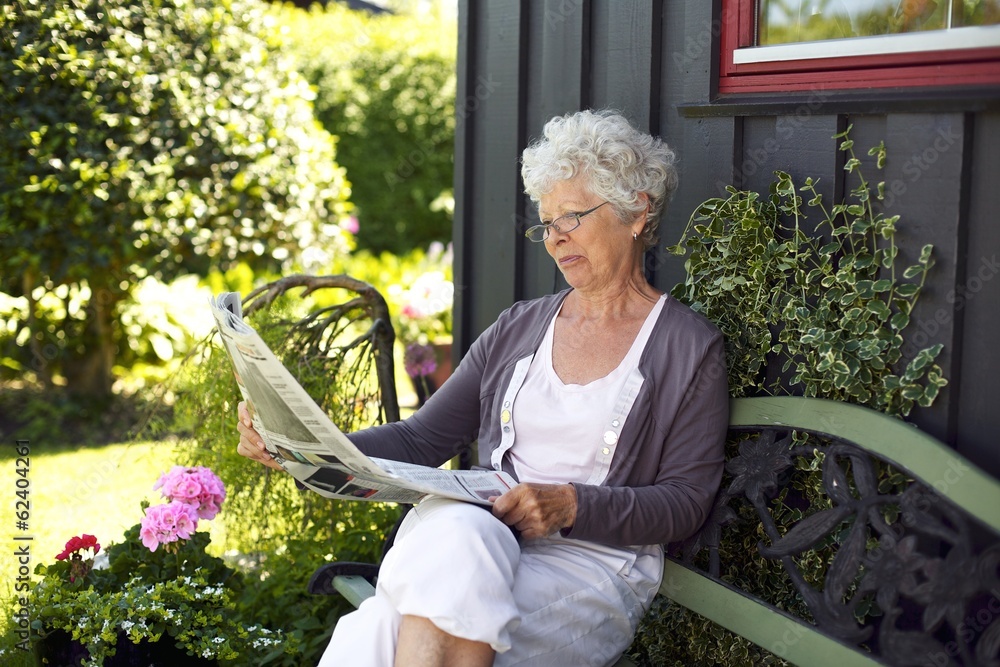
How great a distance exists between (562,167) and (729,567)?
3.35ft

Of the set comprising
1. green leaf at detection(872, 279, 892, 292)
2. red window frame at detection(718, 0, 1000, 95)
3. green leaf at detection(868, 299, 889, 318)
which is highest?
red window frame at detection(718, 0, 1000, 95)

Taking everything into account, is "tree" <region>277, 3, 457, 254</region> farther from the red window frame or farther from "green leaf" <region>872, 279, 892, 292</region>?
"green leaf" <region>872, 279, 892, 292</region>

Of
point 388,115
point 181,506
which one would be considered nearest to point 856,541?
point 181,506

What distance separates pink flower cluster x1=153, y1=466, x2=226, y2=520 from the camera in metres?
2.89

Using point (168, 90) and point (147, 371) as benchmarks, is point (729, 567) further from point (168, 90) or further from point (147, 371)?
point (147, 371)

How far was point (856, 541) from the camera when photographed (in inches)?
75.0

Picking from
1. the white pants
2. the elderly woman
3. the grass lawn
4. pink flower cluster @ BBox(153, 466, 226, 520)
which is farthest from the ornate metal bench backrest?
the grass lawn

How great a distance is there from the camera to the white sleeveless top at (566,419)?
233 centimetres

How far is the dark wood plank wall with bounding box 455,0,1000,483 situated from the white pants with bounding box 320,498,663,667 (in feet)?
2.44

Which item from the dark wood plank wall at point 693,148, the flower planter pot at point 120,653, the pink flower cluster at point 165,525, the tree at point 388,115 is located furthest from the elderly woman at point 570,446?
the tree at point 388,115

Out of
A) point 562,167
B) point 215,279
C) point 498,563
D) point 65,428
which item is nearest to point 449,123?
point 215,279

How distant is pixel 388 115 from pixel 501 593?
342 inches

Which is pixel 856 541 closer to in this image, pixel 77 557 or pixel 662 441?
pixel 662 441

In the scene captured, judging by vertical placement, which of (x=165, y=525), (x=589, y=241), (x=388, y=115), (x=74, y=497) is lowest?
(x=74, y=497)
